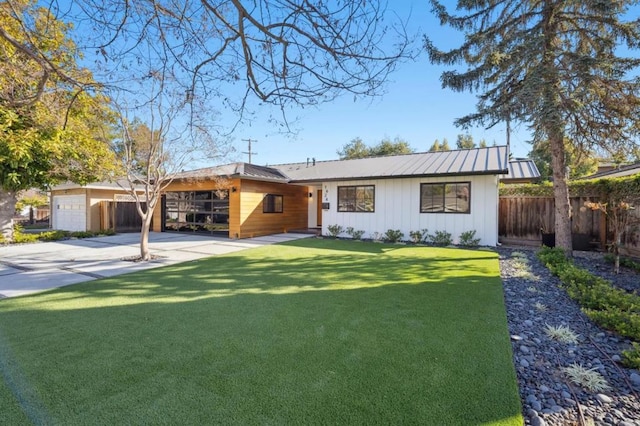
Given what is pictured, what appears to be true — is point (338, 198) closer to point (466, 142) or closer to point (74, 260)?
point (74, 260)

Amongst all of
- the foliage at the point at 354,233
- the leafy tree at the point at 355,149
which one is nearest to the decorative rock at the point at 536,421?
the foliage at the point at 354,233

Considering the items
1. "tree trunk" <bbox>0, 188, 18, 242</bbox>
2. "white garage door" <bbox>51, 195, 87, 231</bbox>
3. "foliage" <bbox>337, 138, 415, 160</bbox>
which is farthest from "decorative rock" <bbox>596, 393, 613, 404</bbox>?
"foliage" <bbox>337, 138, 415, 160</bbox>

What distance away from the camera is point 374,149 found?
33312mm

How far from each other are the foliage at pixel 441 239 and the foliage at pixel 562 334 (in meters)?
7.02

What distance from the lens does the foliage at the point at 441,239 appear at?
10477 millimetres

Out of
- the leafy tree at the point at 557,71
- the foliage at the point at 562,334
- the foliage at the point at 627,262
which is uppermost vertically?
the leafy tree at the point at 557,71

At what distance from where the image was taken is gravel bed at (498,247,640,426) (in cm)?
213

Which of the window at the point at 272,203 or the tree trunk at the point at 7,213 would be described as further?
the window at the point at 272,203

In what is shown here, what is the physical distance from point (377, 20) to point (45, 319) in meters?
5.06

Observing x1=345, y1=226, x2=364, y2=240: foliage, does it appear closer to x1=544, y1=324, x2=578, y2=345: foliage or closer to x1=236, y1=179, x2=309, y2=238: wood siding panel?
x1=236, y1=179, x2=309, y2=238: wood siding panel

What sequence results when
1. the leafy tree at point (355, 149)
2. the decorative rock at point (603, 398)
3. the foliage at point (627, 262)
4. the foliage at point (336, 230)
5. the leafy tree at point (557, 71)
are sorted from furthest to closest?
1. the leafy tree at point (355, 149)
2. the foliage at point (336, 230)
3. the leafy tree at point (557, 71)
4. the foliage at point (627, 262)
5. the decorative rock at point (603, 398)

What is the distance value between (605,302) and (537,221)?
25.4 feet

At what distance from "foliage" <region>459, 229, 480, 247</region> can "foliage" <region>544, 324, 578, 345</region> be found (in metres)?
6.84

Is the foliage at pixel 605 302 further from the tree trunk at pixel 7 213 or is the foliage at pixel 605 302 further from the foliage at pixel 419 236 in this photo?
the tree trunk at pixel 7 213
